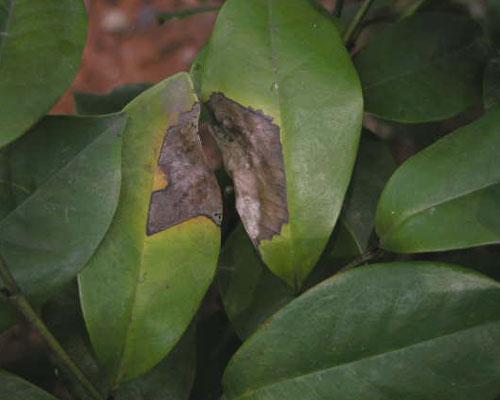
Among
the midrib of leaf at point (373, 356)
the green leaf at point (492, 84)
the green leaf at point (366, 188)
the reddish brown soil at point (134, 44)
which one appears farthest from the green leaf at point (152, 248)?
the reddish brown soil at point (134, 44)

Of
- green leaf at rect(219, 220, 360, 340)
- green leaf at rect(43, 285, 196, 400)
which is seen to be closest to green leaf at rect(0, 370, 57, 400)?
green leaf at rect(43, 285, 196, 400)

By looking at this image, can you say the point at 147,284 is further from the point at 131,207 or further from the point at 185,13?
the point at 185,13

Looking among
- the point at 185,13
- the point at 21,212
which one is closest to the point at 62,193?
the point at 21,212

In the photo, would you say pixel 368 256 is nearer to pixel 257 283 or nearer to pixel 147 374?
pixel 257 283

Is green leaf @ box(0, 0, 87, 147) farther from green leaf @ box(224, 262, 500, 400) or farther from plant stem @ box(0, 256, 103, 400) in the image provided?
green leaf @ box(224, 262, 500, 400)

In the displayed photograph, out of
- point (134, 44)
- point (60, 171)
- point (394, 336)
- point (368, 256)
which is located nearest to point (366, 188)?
point (368, 256)

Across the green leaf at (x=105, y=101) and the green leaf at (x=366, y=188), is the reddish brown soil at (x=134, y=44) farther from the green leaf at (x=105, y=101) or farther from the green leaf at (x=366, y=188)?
the green leaf at (x=366, y=188)
